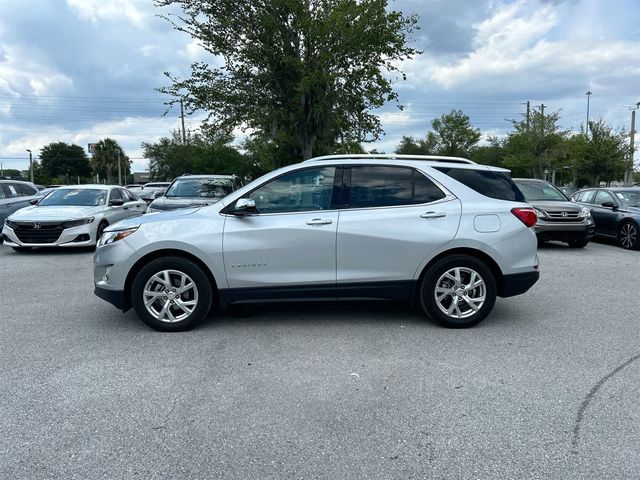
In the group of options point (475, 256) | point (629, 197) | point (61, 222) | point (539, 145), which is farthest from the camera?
point (539, 145)

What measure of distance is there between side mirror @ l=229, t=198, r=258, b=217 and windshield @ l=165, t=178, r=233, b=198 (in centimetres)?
706

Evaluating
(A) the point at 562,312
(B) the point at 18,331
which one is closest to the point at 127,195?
(B) the point at 18,331

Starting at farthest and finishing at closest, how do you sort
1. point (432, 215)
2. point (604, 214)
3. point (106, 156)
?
1. point (106, 156)
2. point (604, 214)
3. point (432, 215)

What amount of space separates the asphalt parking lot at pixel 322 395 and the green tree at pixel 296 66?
42.9 ft

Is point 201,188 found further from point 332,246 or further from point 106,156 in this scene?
point 106,156

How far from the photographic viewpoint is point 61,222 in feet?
36.5

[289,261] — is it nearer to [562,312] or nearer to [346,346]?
[346,346]

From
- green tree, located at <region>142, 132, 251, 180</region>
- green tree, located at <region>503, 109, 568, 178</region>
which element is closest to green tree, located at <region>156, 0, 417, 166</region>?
green tree, located at <region>142, 132, 251, 180</region>

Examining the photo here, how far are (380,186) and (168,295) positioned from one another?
2478 mm

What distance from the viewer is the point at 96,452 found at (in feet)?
10.1

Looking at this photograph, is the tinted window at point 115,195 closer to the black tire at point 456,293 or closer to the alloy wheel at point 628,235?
the black tire at point 456,293

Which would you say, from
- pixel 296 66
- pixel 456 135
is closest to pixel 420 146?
pixel 456 135

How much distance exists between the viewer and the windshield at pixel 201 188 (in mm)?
12445

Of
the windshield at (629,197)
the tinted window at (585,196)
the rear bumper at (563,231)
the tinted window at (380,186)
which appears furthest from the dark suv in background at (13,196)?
the windshield at (629,197)
